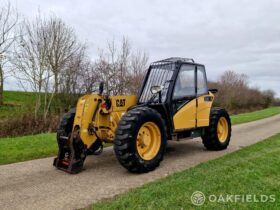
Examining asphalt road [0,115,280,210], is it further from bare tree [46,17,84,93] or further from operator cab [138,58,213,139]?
bare tree [46,17,84,93]

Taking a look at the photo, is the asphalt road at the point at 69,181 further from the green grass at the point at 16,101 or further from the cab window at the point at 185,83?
the green grass at the point at 16,101

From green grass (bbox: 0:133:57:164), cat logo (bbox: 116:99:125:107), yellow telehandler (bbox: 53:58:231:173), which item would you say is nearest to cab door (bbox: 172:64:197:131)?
yellow telehandler (bbox: 53:58:231:173)

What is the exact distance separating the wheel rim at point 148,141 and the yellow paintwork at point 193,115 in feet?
2.79

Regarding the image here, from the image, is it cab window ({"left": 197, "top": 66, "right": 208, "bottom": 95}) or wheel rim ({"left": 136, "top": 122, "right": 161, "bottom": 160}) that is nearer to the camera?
wheel rim ({"left": 136, "top": 122, "right": 161, "bottom": 160})

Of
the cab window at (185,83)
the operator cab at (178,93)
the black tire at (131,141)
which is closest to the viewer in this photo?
the black tire at (131,141)

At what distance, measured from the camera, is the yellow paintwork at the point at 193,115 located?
7027 millimetres

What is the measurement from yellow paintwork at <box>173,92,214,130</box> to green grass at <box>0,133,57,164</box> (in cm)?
337

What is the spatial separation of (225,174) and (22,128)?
10216 millimetres

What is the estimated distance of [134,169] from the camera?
5.60m

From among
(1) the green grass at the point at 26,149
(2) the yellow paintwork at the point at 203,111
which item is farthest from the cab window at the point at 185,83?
(1) the green grass at the point at 26,149

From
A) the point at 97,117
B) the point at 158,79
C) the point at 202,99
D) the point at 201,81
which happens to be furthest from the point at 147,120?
the point at 201,81

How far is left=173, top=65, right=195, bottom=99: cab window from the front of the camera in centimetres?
707

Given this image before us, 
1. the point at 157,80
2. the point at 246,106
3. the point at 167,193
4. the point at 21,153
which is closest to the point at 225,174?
the point at 167,193

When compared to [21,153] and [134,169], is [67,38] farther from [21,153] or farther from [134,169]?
[134,169]
